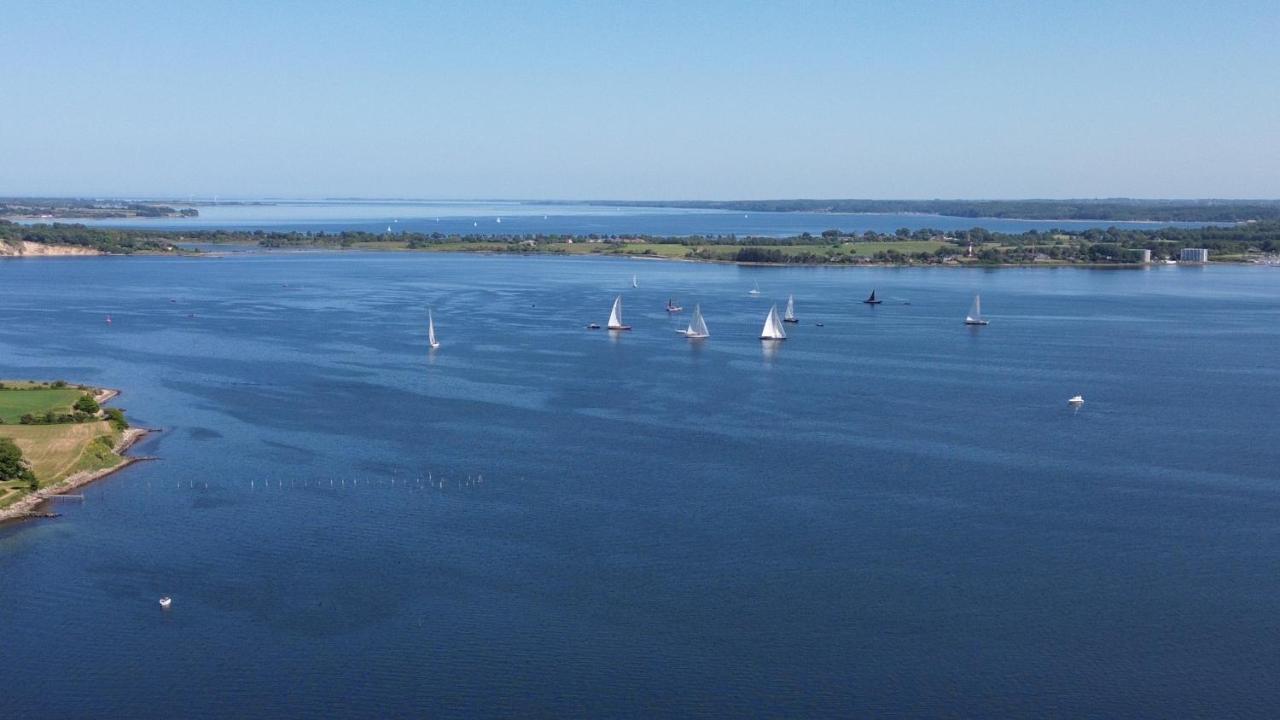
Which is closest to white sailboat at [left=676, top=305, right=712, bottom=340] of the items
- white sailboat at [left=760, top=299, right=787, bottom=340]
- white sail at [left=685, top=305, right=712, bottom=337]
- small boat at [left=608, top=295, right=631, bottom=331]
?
white sail at [left=685, top=305, right=712, bottom=337]

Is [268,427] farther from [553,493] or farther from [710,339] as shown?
[710,339]

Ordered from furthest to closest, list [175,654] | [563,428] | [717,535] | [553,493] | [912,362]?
1. [912,362]
2. [563,428]
3. [553,493]
4. [717,535]
5. [175,654]

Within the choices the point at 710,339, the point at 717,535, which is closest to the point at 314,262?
the point at 710,339

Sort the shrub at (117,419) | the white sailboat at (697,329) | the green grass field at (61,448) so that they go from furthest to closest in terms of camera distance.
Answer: the white sailboat at (697,329) → the shrub at (117,419) → the green grass field at (61,448)

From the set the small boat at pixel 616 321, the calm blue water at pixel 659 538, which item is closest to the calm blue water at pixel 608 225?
the small boat at pixel 616 321

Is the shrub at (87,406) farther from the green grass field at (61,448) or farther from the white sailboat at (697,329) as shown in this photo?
the white sailboat at (697,329)

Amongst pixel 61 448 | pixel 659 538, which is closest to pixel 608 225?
pixel 61 448

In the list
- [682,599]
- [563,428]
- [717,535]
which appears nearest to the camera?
[682,599]

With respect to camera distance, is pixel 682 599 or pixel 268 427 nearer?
pixel 682 599
